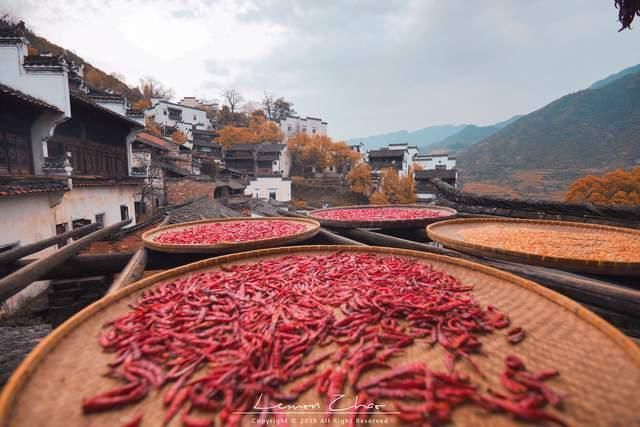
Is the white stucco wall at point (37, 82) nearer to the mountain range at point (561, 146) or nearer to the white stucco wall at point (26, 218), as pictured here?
the white stucco wall at point (26, 218)

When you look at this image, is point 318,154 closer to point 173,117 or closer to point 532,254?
point 173,117

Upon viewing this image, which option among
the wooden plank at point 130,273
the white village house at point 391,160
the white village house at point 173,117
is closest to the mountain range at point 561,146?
the white village house at point 391,160

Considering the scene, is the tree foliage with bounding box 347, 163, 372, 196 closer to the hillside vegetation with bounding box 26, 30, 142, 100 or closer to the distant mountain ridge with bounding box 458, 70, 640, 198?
the distant mountain ridge with bounding box 458, 70, 640, 198

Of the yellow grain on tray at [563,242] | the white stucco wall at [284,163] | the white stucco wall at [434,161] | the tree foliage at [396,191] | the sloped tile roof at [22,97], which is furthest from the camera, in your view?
the white stucco wall at [434,161]

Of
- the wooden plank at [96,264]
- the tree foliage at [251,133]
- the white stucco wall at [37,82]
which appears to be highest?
the tree foliage at [251,133]

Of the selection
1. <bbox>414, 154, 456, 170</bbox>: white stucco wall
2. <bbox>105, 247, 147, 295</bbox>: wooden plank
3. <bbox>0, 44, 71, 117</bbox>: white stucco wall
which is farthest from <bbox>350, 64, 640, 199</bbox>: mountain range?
<bbox>105, 247, 147, 295</bbox>: wooden plank

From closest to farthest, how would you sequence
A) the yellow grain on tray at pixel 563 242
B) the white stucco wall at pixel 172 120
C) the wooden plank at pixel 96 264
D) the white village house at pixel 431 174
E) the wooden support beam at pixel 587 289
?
1. the wooden support beam at pixel 587 289
2. the yellow grain on tray at pixel 563 242
3. the wooden plank at pixel 96 264
4. the white village house at pixel 431 174
5. the white stucco wall at pixel 172 120

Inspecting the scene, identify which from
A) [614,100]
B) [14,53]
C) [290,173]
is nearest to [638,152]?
[614,100]
